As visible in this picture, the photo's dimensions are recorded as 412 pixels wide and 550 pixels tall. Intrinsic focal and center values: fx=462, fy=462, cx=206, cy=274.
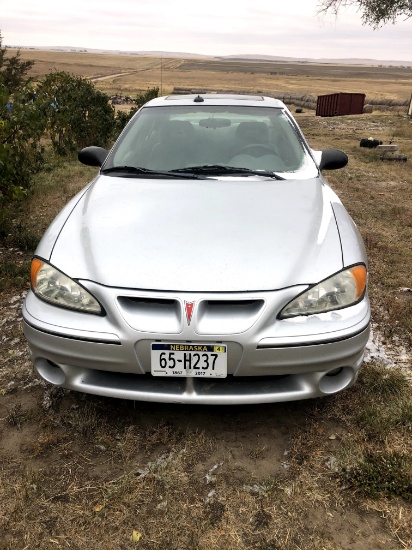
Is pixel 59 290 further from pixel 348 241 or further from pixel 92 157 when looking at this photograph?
pixel 92 157

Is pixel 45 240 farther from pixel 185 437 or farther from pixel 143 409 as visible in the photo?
pixel 185 437

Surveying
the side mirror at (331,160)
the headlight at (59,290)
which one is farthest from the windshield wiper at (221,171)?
the headlight at (59,290)

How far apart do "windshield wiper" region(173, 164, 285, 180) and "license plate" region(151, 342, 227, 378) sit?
1.48 metres

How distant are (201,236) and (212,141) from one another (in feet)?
4.28

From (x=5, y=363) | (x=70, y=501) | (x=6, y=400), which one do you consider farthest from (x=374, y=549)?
(x=5, y=363)

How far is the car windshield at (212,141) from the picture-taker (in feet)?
10.4

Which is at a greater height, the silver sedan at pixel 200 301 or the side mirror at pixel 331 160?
the side mirror at pixel 331 160

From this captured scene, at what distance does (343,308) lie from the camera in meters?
2.09

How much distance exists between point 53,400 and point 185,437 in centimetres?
80

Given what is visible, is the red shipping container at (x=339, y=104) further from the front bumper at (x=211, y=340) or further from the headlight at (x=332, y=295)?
the front bumper at (x=211, y=340)

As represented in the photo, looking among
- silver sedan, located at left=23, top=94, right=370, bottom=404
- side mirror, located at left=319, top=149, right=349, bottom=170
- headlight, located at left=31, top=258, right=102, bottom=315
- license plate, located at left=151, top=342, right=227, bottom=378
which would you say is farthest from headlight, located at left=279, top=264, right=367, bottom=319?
side mirror, located at left=319, top=149, right=349, bottom=170

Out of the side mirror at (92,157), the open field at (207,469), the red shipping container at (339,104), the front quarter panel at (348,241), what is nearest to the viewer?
the open field at (207,469)

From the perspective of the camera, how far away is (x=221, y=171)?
3055 millimetres

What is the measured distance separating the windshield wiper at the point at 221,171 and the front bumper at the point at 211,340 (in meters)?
1.24
